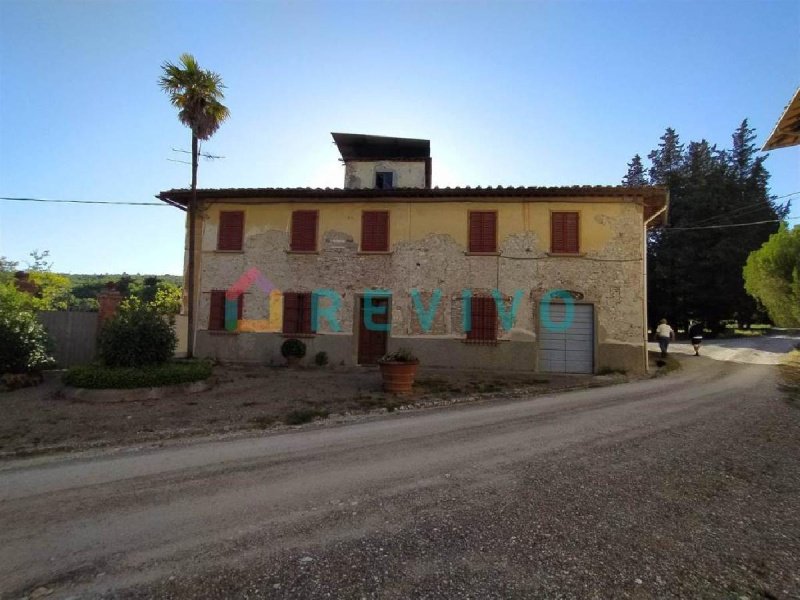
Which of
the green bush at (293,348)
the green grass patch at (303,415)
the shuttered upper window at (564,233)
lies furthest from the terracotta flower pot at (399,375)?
the shuttered upper window at (564,233)

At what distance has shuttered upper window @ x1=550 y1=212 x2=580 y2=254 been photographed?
48.2ft

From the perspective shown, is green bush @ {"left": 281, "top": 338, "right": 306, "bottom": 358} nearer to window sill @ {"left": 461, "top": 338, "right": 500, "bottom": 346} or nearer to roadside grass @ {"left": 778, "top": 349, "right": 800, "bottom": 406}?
window sill @ {"left": 461, "top": 338, "right": 500, "bottom": 346}

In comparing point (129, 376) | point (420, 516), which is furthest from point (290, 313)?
point (420, 516)

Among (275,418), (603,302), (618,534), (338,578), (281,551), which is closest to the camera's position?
(338,578)

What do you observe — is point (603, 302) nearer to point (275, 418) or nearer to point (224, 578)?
point (275, 418)

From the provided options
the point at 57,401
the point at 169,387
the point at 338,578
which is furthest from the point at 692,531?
the point at 57,401

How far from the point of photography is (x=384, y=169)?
67.1 ft

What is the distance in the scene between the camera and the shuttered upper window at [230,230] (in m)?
16.0

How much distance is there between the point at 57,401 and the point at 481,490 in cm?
908

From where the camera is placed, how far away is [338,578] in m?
2.90

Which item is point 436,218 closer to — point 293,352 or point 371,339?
point 371,339

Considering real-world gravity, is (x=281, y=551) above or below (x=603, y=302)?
below

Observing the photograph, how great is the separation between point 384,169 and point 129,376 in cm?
1430

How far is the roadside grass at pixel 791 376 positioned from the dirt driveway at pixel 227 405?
3.78 meters
